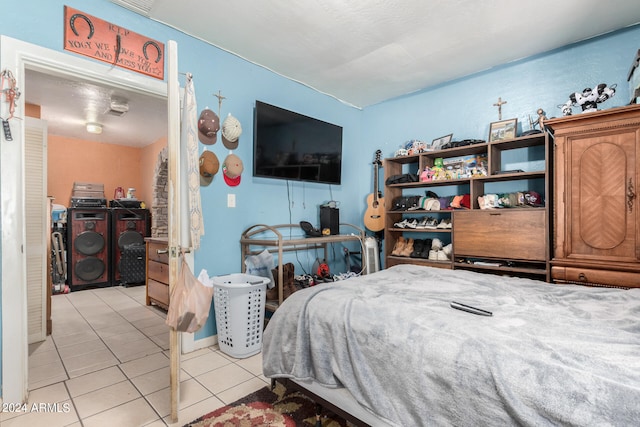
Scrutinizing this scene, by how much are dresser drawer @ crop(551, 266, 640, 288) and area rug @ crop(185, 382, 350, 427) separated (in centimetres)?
189

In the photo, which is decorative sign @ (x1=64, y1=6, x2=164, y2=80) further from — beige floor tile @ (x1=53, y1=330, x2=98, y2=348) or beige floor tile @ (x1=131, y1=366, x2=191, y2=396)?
beige floor tile @ (x1=53, y1=330, x2=98, y2=348)

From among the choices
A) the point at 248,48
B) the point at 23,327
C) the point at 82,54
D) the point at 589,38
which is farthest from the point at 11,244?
the point at 589,38

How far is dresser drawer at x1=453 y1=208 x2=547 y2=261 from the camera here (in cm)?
245

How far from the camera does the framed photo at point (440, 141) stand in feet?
10.6

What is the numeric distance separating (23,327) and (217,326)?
3.70 ft

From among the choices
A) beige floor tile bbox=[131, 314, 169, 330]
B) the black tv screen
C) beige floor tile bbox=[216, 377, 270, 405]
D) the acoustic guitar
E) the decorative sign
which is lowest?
beige floor tile bbox=[131, 314, 169, 330]

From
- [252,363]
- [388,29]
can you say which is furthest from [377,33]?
[252,363]

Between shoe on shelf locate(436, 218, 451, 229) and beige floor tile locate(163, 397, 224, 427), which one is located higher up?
shoe on shelf locate(436, 218, 451, 229)

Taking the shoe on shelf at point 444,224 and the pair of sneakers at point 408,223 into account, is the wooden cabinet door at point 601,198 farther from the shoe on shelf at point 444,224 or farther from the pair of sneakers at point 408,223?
Result: the pair of sneakers at point 408,223

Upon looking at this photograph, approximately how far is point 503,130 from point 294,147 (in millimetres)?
1960

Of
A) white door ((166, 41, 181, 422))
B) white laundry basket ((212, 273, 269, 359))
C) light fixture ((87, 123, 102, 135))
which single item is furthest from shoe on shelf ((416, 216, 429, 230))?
light fixture ((87, 123, 102, 135))

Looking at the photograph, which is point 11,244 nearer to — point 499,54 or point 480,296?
point 480,296

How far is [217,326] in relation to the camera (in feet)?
7.93

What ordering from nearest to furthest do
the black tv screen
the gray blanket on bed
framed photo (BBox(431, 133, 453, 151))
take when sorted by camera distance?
1. the gray blanket on bed
2. the black tv screen
3. framed photo (BBox(431, 133, 453, 151))
